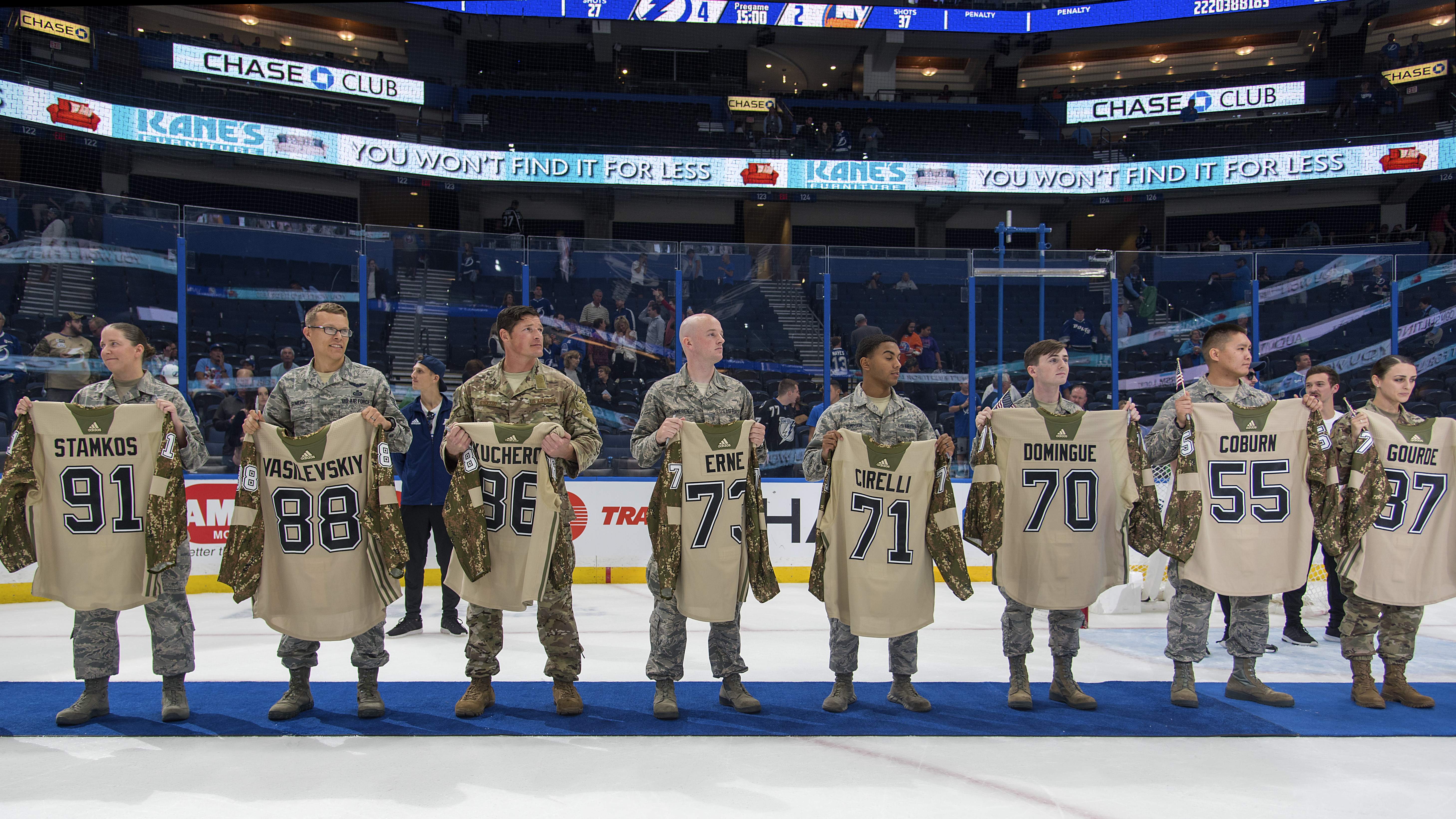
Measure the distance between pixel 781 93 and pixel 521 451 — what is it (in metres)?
25.0

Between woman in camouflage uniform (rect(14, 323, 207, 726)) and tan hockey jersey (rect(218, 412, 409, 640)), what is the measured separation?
0.93 ft

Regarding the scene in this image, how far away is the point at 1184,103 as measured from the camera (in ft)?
81.9

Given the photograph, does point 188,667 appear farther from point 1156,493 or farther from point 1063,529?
point 1156,493

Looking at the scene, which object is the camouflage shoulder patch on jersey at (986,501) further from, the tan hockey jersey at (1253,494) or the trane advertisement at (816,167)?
the trane advertisement at (816,167)

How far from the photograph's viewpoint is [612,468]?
9.40 m

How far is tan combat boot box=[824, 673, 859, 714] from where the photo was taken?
458 centimetres

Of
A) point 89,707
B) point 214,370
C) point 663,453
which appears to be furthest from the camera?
point 214,370

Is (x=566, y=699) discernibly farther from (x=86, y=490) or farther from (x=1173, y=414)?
(x=1173, y=414)

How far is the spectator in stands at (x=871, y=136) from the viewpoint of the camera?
962 inches

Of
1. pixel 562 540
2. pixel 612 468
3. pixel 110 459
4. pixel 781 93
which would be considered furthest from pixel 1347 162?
pixel 110 459

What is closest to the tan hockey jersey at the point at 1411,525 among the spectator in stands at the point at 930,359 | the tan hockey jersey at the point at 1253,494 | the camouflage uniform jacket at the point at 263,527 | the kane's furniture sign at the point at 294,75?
the tan hockey jersey at the point at 1253,494

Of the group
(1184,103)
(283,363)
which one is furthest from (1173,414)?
(1184,103)

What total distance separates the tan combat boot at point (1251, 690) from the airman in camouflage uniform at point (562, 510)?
3349mm

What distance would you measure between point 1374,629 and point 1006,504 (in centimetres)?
201
